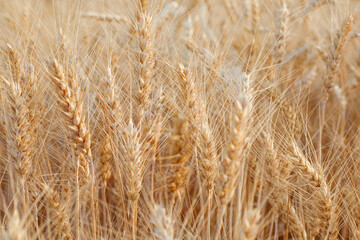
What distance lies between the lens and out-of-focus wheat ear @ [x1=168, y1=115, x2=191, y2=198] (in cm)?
117

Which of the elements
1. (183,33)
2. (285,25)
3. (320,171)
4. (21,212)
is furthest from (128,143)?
(183,33)

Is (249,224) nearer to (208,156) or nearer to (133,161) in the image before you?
(208,156)

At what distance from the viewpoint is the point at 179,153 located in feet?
4.12

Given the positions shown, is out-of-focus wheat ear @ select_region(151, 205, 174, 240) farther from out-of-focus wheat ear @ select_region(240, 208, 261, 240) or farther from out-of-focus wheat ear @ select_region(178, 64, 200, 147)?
out-of-focus wheat ear @ select_region(178, 64, 200, 147)

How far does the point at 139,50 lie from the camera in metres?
1.50

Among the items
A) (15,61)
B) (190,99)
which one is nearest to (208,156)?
(190,99)

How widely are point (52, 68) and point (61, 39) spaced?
0.30m

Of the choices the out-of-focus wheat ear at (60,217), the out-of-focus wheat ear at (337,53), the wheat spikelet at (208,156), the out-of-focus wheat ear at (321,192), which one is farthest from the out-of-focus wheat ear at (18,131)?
the out-of-focus wheat ear at (337,53)

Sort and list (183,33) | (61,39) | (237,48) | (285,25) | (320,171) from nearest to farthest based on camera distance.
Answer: (320,171) < (61,39) < (285,25) < (183,33) < (237,48)

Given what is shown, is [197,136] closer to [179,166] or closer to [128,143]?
[179,166]

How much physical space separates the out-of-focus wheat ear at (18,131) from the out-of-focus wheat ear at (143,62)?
0.47 m

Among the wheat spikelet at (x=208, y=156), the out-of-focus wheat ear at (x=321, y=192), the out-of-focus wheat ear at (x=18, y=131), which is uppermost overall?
the out-of-focus wheat ear at (x=18, y=131)

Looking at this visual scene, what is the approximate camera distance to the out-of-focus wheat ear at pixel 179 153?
1173mm

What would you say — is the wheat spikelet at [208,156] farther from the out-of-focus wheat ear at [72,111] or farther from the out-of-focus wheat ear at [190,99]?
the out-of-focus wheat ear at [72,111]
